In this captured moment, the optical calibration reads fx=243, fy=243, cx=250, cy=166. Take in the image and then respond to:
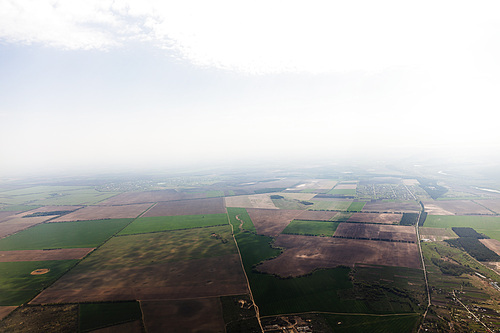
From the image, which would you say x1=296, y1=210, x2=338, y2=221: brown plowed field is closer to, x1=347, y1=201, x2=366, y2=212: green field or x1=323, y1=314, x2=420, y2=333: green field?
x1=347, y1=201, x2=366, y2=212: green field

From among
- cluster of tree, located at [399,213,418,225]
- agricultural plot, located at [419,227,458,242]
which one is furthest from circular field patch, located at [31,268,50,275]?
cluster of tree, located at [399,213,418,225]

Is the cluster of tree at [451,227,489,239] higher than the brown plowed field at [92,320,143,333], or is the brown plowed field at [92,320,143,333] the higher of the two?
the brown plowed field at [92,320,143,333]

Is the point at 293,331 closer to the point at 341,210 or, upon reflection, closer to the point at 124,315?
the point at 124,315

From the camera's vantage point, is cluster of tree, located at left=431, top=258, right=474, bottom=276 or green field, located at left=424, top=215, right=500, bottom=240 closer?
cluster of tree, located at left=431, top=258, right=474, bottom=276

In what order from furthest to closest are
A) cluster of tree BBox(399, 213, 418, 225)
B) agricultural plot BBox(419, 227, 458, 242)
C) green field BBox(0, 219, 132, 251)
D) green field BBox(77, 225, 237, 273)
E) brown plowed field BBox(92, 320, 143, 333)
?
cluster of tree BBox(399, 213, 418, 225) < green field BBox(0, 219, 132, 251) < agricultural plot BBox(419, 227, 458, 242) < green field BBox(77, 225, 237, 273) < brown plowed field BBox(92, 320, 143, 333)

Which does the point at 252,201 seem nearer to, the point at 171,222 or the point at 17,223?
the point at 171,222

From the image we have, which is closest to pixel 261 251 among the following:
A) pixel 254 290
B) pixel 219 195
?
pixel 254 290

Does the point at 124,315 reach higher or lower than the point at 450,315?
higher

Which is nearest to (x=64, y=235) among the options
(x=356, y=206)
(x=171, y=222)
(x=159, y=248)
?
(x=171, y=222)
